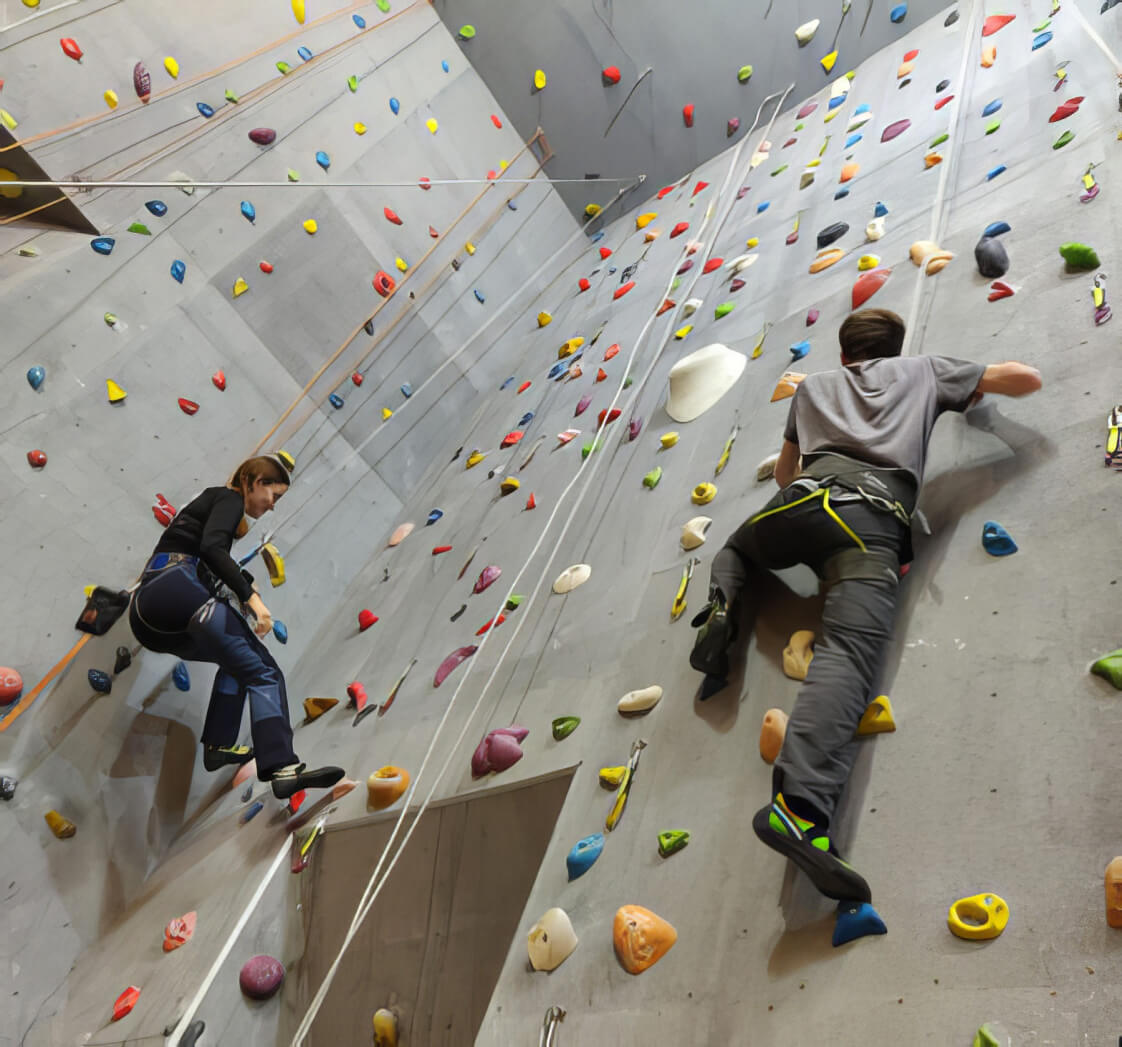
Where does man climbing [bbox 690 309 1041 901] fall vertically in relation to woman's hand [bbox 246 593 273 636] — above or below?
below

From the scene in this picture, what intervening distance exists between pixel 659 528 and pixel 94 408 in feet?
A: 6.72

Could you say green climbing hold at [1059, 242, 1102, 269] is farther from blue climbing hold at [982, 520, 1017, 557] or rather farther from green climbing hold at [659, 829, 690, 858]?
green climbing hold at [659, 829, 690, 858]

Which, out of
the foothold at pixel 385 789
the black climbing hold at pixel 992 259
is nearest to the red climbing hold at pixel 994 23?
the black climbing hold at pixel 992 259

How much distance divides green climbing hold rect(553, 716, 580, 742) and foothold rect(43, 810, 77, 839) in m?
1.52

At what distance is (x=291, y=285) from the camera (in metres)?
3.73

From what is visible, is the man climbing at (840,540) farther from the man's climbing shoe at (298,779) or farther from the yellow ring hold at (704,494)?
the man's climbing shoe at (298,779)

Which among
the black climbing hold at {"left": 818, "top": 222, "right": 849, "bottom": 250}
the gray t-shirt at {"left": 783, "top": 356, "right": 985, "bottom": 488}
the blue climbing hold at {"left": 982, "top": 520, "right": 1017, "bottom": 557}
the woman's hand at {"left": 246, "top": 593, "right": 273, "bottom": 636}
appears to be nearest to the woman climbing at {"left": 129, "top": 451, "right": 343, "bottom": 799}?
the woman's hand at {"left": 246, "top": 593, "right": 273, "bottom": 636}

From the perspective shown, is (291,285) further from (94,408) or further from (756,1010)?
(756,1010)

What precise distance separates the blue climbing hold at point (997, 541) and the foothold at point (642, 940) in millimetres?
869

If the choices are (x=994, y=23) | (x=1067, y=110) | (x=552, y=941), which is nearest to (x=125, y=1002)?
(x=552, y=941)

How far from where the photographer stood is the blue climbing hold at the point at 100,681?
2561 millimetres

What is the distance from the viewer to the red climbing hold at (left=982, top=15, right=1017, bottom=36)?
3459mm

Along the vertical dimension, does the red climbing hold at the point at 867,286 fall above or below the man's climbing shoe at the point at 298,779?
below

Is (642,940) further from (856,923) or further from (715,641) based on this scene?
(715,641)
